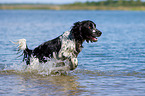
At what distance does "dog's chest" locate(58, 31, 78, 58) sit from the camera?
9203 millimetres

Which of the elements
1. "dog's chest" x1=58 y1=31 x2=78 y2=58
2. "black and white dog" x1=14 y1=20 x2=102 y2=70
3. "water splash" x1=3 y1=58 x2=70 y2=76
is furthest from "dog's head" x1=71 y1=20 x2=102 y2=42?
"water splash" x1=3 y1=58 x2=70 y2=76

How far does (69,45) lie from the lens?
30.2 ft

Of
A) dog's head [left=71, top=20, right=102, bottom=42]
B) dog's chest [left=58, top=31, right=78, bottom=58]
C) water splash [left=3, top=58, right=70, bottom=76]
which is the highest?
dog's head [left=71, top=20, right=102, bottom=42]

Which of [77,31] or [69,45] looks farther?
[69,45]

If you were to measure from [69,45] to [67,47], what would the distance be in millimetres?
85

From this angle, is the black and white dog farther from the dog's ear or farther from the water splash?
the water splash

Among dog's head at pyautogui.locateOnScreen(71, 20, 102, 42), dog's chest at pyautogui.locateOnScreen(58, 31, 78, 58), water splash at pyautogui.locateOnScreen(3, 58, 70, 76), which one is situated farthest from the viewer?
water splash at pyautogui.locateOnScreen(3, 58, 70, 76)

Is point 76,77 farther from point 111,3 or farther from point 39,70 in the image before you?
point 111,3

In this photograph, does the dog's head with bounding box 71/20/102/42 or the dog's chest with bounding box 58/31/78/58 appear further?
the dog's chest with bounding box 58/31/78/58

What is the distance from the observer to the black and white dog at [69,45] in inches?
358

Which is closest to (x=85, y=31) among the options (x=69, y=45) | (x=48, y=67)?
(x=69, y=45)

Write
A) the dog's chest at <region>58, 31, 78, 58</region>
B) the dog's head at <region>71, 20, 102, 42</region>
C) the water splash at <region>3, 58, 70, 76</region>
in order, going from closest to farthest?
the dog's head at <region>71, 20, 102, 42</region>, the dog's chest at <region>58, 31, 78, 58</region>, the water splash at <region>3, 58, 70, 76</region>

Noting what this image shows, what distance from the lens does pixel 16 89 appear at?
8102 millimetres

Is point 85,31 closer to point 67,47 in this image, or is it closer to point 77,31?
point 77,31
